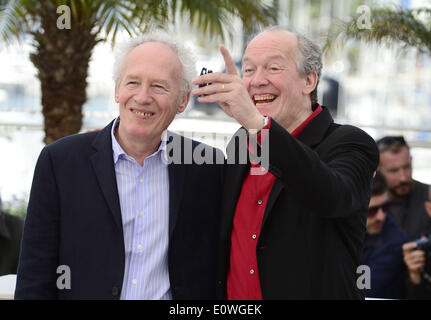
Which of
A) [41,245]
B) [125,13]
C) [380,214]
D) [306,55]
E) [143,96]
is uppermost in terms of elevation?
[125,13]

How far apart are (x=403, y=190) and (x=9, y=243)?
3527 mm

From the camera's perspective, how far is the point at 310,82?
274cm

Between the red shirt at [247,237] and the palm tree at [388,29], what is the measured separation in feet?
16.3

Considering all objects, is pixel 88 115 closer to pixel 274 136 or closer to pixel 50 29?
pixel 50 29

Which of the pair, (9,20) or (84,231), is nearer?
(84,231)

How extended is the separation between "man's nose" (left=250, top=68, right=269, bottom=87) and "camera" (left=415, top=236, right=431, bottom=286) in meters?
2.86

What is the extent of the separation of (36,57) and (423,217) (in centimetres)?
421

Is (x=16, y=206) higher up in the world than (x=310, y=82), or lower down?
lower down

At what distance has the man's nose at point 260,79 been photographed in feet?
8.43

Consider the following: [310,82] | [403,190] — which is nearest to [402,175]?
[403,190]

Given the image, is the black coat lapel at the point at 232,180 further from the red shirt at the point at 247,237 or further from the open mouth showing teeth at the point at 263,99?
the open mouth showing teeth at the point at 263,99

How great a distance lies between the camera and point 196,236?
8.32 feet

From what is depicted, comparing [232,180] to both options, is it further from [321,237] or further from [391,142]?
[391,142]

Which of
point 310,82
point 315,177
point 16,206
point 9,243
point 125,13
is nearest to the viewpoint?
point 315,177
